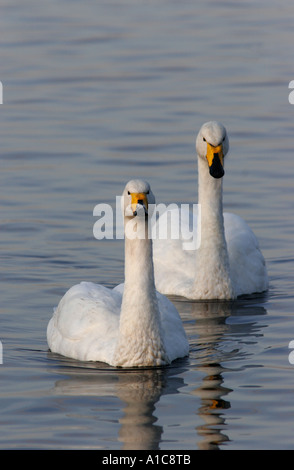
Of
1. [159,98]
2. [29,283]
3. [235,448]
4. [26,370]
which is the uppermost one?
[159,98]

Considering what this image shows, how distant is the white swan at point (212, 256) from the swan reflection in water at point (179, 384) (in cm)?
112

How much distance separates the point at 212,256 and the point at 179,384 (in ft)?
12.2

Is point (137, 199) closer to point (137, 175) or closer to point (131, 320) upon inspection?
point (131, 320)

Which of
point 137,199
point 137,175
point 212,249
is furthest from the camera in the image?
point 137,175

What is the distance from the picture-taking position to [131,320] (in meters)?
11.5

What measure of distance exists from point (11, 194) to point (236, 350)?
640cm

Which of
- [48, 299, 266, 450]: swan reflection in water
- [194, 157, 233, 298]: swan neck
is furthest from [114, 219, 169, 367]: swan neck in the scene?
[194, 157, 233, 298]: swan neck

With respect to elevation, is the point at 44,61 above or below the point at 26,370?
above

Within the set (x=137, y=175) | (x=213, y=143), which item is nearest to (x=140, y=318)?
(x=213, y=143)

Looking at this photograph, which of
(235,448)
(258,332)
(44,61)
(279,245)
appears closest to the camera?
(235,448)

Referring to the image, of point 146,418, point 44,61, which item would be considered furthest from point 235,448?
point 44,61

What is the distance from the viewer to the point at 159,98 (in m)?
23.8

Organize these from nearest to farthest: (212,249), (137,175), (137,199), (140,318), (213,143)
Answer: (137,199) < (140,318) < (213,143) < (212,249) < (137,175)

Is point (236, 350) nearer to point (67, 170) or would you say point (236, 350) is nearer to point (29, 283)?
point (29, 283)
